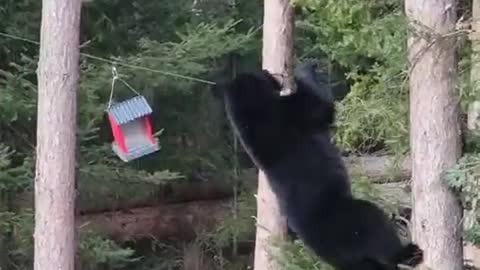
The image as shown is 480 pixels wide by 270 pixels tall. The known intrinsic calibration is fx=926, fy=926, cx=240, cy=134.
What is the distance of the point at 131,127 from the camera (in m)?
6.03

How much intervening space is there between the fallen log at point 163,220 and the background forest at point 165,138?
0.04 feet

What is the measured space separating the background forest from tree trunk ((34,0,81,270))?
0.94ft

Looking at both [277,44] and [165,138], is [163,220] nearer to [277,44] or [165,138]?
[165,138]

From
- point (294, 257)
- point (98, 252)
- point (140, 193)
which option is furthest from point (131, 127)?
point (140, 193)

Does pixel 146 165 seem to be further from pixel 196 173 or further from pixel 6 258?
pixel 6 258

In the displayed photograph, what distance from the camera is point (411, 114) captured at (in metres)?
4.26

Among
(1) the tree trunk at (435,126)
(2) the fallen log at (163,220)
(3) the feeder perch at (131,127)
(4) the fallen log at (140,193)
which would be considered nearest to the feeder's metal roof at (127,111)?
(3) the feeder perch at (131,127)

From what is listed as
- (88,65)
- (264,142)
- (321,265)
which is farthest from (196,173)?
(264,142)

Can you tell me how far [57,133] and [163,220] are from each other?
4.10 metres

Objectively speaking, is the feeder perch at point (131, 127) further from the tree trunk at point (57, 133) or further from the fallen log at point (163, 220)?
the fallen log at point (163, 220)

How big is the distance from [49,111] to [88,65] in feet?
7.61

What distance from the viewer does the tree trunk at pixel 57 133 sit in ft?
21.9

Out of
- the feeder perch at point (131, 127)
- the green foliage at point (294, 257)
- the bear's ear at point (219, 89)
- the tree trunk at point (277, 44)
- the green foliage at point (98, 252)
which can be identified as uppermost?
the tree trunk at point (277, 44)

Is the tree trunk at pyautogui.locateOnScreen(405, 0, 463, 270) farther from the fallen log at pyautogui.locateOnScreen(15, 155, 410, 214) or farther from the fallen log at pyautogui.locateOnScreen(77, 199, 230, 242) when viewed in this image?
the fallen log at pyautogui.locateOnScreen(77, 199, 230, 242)
